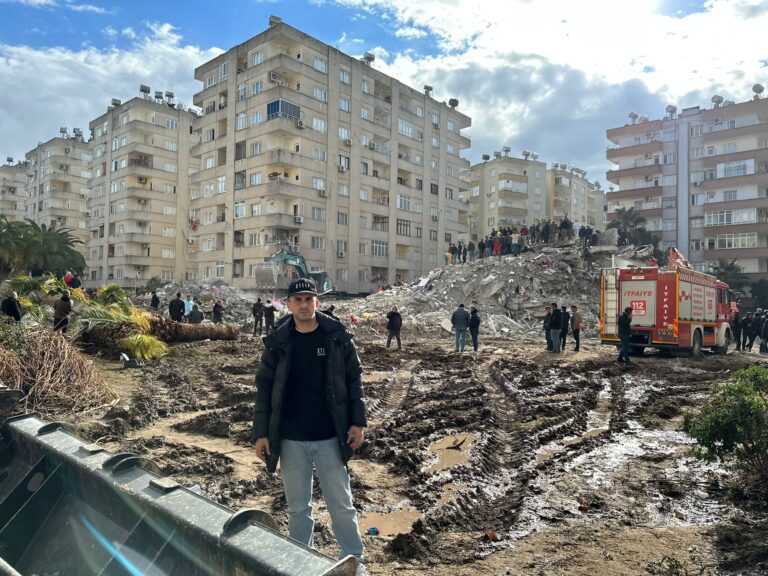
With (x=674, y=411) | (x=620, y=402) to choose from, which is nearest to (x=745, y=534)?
(x=674, y=411)

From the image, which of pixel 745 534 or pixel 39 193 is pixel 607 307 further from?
pixel 39 193

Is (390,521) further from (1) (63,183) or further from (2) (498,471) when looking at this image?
(1) (63,183)

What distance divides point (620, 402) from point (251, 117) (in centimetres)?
3939

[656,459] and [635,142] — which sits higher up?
[635,142]

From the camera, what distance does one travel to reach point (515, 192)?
69688mm

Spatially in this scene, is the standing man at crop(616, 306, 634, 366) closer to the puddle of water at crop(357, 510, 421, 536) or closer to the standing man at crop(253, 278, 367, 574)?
the puddle of water at crop(357, 510, 421, 536)

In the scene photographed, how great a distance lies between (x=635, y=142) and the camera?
57.1 metres

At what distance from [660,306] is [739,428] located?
13218mm

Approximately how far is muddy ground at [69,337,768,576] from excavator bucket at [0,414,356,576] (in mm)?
1581

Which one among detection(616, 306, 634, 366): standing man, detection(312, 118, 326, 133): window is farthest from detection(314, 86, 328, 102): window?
detection(616, 306, 634, 366): standing man

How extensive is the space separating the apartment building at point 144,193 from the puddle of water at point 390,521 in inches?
2131

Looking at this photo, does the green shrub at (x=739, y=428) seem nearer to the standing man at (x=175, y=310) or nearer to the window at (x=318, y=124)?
the standing man at (x=175, y=310)

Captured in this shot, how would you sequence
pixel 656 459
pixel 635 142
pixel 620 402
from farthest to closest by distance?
pixel 635 142 < pixel 620 402 < pixel 656 459

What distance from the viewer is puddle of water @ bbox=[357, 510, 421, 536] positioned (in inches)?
176
